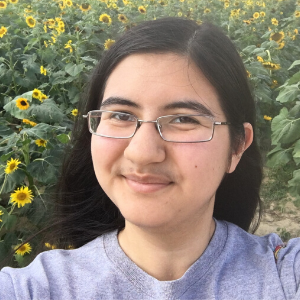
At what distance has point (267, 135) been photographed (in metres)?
3.05

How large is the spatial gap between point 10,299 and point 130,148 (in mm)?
471

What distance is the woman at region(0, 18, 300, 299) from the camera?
966 millimetres

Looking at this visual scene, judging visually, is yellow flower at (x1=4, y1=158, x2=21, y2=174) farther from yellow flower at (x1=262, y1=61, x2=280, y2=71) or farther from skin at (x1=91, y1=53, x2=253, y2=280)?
yellow flower at (x1=262, y1=61, x2=280, y2=71)

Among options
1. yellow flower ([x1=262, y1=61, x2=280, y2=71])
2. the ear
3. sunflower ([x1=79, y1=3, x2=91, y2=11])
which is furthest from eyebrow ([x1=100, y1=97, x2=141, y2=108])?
sunflower ([x1=79, y1=3, x2=91, y2=11])

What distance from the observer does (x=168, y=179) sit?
0.95m

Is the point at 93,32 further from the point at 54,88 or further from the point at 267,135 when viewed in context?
the point at 267,135

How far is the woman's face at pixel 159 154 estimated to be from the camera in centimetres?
95

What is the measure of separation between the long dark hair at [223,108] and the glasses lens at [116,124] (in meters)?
0.16

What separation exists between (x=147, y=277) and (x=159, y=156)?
38cm

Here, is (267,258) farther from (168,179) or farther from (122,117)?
(122,117)

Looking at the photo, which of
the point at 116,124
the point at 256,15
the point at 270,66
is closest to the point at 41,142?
the point at 116,124

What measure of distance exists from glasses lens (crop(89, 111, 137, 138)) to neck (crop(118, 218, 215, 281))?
0.96 ft

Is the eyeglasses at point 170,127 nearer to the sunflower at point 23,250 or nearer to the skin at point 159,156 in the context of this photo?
the skin at point 159,156

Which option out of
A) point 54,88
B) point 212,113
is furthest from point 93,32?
point 212,113
